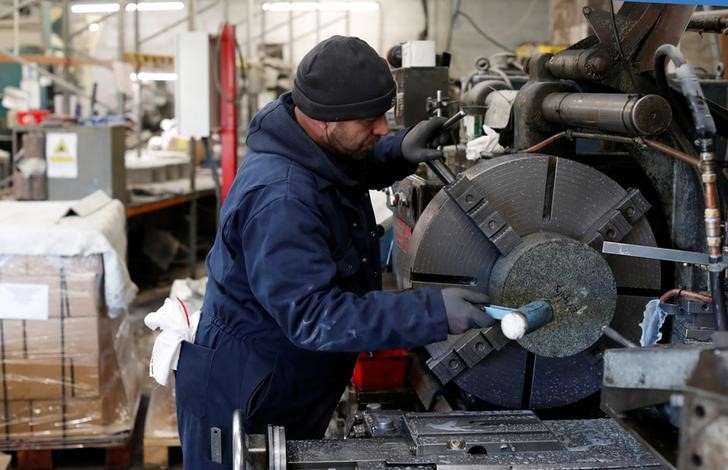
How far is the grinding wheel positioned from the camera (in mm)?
1447

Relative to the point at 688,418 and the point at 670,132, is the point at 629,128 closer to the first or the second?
the point at 670,132

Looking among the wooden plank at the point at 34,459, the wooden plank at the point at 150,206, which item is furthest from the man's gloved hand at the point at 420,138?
the wooden plank at the point at 150,206

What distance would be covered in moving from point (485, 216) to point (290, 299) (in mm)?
377

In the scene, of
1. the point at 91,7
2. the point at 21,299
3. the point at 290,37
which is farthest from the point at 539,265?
the point at 290,37

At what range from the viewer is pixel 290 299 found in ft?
4.38

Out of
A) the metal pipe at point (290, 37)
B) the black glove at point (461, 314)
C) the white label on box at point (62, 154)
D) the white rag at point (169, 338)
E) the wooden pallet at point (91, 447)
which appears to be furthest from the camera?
the metal pipe at point (290, 37)

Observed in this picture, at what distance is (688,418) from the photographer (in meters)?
0.83

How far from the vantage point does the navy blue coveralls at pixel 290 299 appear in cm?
133

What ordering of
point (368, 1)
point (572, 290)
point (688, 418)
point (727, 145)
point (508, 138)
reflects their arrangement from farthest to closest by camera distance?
point (368, 1)
point (727, 145)
point (508, 138)
point (572, 290)
point (688, 418)

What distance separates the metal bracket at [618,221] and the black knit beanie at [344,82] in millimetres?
439

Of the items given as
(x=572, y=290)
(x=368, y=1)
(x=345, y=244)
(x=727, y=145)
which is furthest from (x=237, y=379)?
(x=368, y=1)

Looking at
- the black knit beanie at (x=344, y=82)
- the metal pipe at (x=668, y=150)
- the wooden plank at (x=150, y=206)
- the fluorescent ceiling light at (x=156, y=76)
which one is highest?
the fluorescent ceiling light at (x=156, y=76)

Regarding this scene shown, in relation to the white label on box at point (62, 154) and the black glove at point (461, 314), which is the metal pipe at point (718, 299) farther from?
the white label on box at point (62, 154)

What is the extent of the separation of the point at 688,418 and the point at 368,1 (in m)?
10.3
